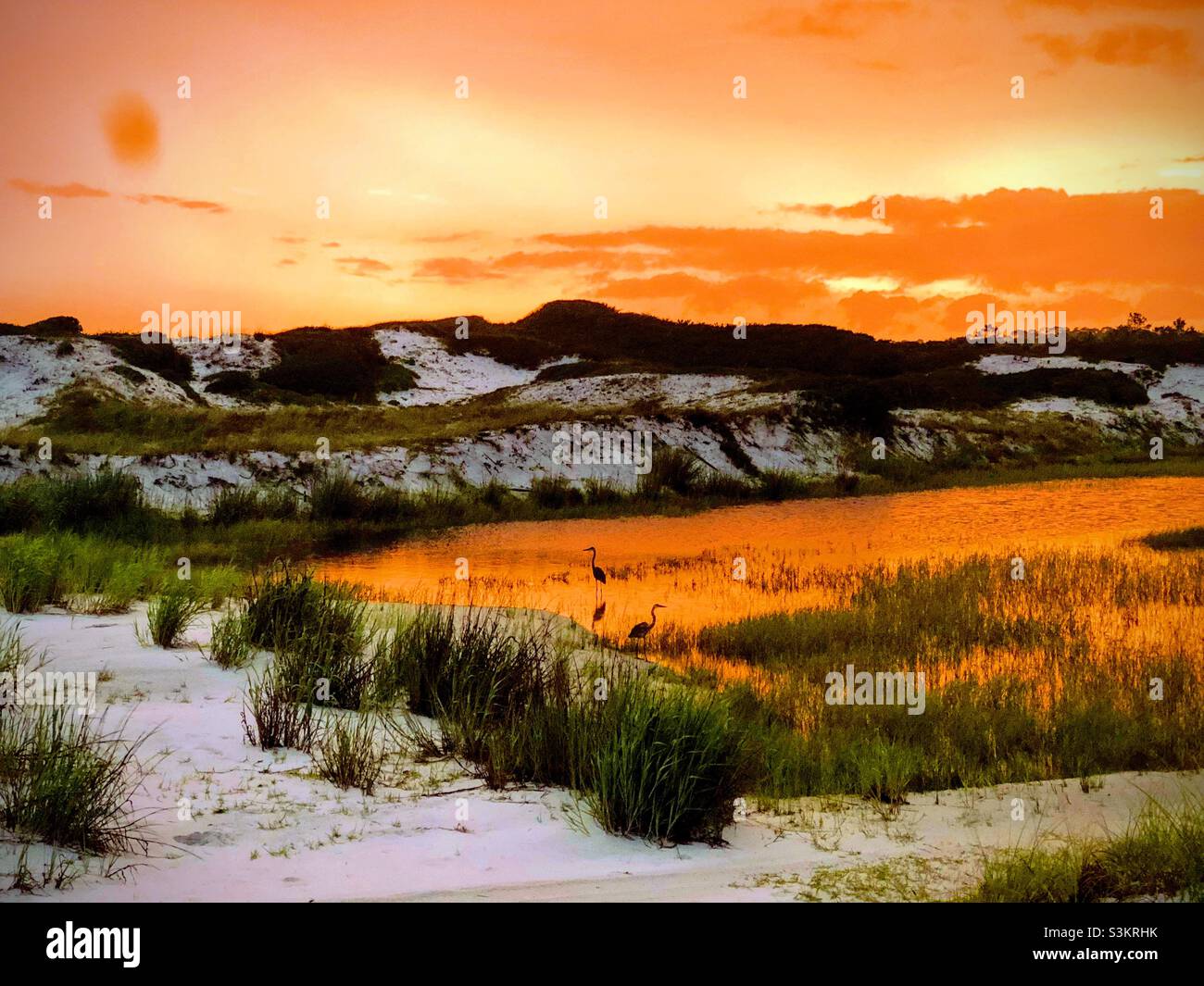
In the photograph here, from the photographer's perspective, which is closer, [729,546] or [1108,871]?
[1108,871]

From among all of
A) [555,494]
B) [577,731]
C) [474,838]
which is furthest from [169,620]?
[555,494]

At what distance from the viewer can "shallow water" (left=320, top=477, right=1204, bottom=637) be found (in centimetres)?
1459

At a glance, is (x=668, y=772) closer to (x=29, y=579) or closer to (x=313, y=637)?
(x=313, y=637)

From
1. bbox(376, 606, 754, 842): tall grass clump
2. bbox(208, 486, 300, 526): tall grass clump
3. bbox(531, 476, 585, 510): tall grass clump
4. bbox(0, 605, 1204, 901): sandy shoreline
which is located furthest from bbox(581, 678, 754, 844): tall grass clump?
bbox(531, 476, 585, 510): tall grass clump

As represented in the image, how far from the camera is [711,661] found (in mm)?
11258

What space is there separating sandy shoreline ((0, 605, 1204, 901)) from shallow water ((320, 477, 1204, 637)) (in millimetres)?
4285

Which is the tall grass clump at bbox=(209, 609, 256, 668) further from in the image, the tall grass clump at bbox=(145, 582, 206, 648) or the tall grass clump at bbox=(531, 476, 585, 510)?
the tall grass clump at bbox=(531, 476, 585, 510)

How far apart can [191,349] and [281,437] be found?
2686cm

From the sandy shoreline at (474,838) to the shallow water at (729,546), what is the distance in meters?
4.29

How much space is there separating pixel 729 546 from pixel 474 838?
14.1m

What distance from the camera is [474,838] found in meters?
5.78

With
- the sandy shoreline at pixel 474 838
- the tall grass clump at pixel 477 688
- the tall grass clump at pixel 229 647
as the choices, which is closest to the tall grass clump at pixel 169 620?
the tall grass clump at pixel 229 647

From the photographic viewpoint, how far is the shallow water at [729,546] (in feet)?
47.9
